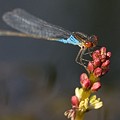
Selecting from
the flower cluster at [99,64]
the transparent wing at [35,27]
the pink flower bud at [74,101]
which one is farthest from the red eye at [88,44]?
the pink flower bud at [74,101]

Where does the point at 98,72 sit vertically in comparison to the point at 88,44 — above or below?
below

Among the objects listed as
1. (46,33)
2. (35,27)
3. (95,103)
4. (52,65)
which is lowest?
(95,103)

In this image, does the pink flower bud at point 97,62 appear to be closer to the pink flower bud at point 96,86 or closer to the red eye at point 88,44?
the pink flower bud at point 96,86

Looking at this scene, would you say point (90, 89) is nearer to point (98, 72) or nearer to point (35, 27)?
point (98, 72)

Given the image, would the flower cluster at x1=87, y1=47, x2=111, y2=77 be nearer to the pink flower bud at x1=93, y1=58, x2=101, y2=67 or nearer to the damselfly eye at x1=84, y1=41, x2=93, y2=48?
the pink flower bud at x1=93, y1=58, x2=101, y2=67

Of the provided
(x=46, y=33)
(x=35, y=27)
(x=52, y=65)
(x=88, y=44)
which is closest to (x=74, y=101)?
(x=88, y=44)

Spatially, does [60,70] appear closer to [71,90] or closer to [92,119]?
[71,90]
